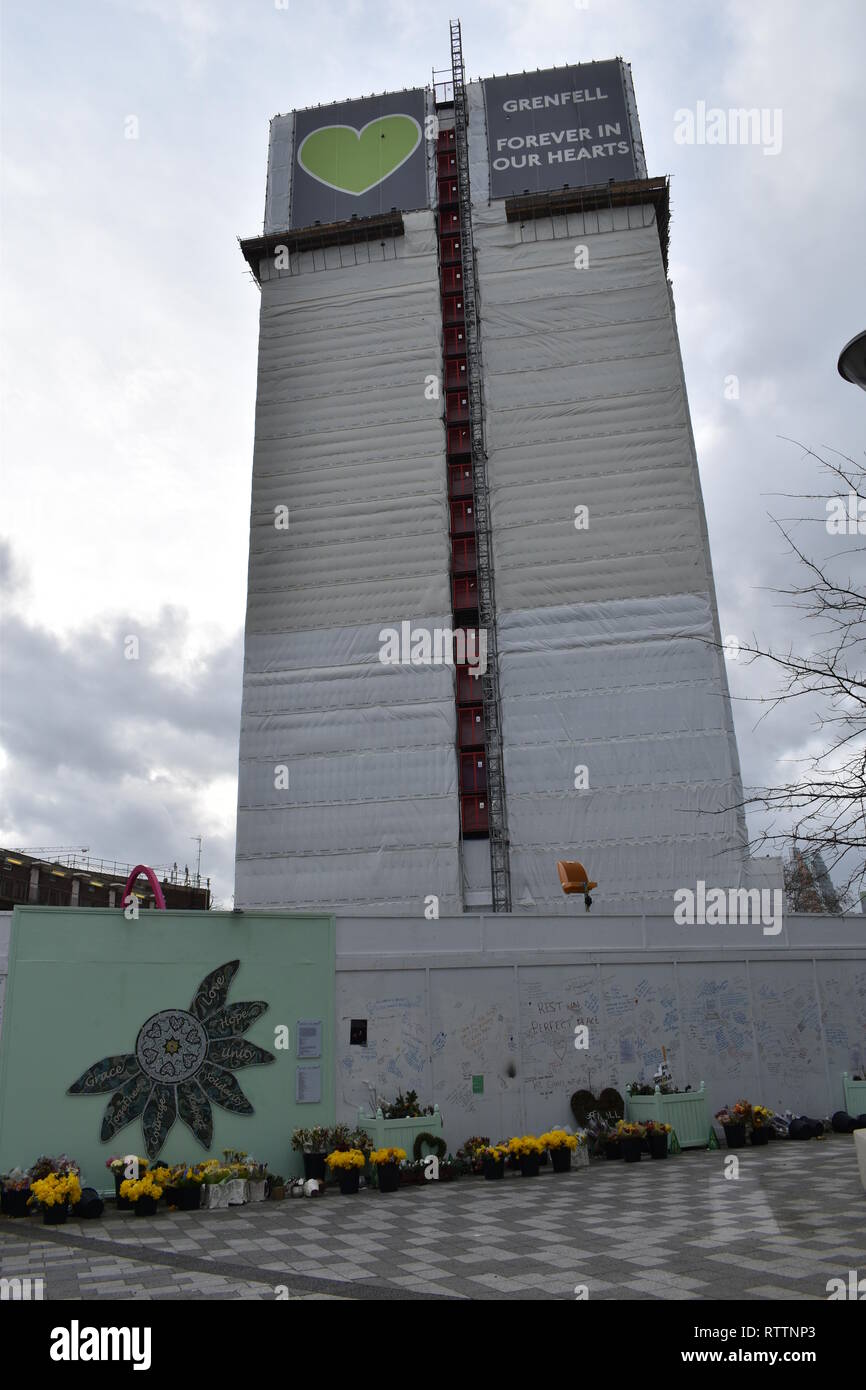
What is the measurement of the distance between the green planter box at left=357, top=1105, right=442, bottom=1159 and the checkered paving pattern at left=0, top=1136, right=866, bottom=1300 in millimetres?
Result: 1038

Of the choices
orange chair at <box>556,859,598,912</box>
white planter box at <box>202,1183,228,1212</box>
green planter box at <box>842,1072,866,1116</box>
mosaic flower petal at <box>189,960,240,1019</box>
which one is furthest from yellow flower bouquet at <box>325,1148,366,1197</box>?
green planter box at <box>842,1072,866,1116</box>

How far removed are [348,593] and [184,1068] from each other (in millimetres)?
24731

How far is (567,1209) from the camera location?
39.1 feet

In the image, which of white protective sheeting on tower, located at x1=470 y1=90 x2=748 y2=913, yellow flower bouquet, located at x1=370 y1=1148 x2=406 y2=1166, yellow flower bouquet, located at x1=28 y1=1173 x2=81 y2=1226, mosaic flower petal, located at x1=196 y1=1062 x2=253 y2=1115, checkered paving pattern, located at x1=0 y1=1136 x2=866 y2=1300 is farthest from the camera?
white protective sheeting on tower, located at x1=470 y1=90 x2=748 y2=913

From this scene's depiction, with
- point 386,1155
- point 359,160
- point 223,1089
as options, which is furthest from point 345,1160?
point 359,160

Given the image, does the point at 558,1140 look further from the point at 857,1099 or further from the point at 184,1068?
the point at 857,1099

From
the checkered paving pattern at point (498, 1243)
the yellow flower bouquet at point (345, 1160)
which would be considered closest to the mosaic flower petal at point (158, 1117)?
the checkered paving pattern at point (498, 1243)

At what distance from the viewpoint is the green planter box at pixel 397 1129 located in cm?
1516

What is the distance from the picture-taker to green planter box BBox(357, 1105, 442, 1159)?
15.2 metres

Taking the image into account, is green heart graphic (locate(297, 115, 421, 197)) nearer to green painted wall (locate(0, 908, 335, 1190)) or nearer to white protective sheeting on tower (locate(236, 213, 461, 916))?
white protective sheeting on tower (locate(236, 213, 461, 916))

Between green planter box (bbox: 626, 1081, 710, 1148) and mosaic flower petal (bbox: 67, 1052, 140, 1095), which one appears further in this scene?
green planter box (bbox: 626, 1081, 710, 1148)

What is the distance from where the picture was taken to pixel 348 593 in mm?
37531
